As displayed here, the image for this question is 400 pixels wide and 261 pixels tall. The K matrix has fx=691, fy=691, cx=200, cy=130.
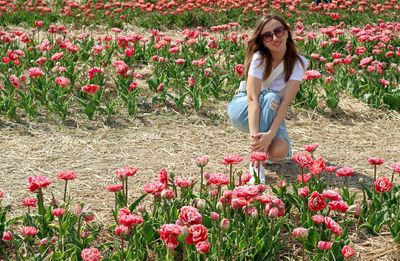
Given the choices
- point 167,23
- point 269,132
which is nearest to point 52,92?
point 269,132

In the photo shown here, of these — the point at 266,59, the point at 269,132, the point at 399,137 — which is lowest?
the point at 399,137

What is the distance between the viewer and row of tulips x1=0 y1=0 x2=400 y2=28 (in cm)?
1012

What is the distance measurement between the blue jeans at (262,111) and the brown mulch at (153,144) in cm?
30

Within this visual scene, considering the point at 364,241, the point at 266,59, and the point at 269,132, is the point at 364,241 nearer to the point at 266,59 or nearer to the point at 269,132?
the point at 269,132

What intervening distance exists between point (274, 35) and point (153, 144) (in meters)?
1.33

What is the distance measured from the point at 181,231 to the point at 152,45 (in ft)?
16.7

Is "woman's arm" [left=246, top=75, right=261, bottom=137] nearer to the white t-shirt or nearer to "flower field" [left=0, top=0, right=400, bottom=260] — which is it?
the white t-shirt

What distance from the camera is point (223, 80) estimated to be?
6570 millimetres

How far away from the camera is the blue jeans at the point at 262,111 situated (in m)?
4.28

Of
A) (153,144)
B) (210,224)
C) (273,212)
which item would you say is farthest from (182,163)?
(273,212)

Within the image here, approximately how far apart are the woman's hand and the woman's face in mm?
576

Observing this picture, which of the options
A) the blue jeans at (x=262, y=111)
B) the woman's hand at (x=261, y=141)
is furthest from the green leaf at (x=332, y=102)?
the woman's hand at (x=261, y=141)

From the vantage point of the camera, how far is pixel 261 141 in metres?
4.17

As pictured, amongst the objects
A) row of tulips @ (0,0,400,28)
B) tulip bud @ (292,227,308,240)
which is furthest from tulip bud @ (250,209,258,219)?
row of tulips @ (0,0,400,28)
